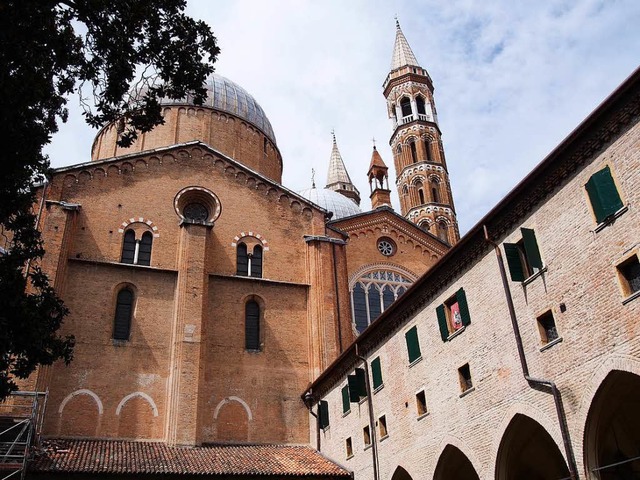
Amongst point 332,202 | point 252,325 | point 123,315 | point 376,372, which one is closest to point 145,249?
point 123,315

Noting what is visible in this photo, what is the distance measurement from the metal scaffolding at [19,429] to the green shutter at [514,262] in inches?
493

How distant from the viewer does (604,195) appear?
1102 cm

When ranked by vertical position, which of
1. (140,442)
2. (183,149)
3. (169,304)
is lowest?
(140,442)

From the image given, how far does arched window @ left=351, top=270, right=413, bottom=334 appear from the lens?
86.3ft

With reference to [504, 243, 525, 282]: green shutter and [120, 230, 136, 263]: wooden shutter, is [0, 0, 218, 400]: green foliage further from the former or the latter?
[120, 230, 136, 263]: wooden shutter

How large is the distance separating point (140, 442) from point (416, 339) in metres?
9.27

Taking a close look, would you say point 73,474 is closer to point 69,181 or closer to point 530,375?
point 69,181

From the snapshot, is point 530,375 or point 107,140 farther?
point 107,140

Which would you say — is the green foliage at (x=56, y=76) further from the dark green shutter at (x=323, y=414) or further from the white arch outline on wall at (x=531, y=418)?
the dark green shutter at (x=323, y=414)

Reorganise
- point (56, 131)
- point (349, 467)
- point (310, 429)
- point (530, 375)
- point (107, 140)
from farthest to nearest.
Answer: point (107, 140) < point (310, 429) < point (349, 467) < point (530, 375) < point (56, 131)

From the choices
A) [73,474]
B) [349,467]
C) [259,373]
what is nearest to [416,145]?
[259,373]

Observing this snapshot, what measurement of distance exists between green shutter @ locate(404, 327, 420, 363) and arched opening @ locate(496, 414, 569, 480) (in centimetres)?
326

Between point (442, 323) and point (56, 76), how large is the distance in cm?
983

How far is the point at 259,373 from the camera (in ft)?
73.0
